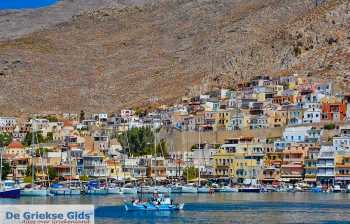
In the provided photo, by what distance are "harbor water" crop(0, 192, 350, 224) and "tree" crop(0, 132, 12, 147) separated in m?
31.5

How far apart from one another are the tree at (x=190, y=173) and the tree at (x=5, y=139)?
967 inches

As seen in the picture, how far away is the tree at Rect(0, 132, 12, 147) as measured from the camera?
11309 centimetres

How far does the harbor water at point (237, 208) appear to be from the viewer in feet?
188

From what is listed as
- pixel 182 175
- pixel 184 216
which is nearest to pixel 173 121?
pixel 182 175

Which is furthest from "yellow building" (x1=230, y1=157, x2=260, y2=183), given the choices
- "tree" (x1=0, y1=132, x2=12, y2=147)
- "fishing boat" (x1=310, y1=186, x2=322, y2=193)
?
"tree" (x1=0, y1=132, x2=12, y2=147)

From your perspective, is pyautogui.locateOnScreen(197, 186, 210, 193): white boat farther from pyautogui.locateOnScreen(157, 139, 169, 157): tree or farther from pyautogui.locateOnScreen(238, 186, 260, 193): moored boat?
pyautogui.locateOnScreen(157, 139, 169, 157): tree

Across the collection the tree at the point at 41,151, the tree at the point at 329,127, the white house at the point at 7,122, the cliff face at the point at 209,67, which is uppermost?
the cliff face at the point at 209,67

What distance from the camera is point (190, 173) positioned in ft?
314

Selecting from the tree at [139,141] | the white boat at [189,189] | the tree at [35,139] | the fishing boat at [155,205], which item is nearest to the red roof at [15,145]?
the tree at [35,139]

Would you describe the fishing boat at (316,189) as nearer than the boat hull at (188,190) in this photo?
Yes

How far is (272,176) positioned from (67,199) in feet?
75.9

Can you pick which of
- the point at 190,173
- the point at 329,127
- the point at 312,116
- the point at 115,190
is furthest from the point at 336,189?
the point at 312,116

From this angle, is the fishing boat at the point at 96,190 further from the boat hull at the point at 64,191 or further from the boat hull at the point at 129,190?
the boat hull at the point at 129,190

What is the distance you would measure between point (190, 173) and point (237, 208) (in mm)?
30288
